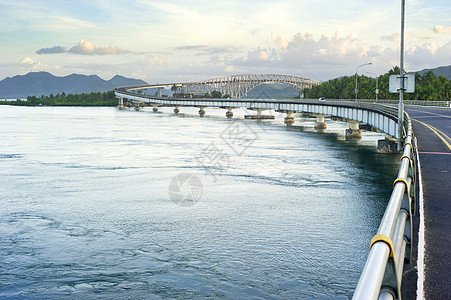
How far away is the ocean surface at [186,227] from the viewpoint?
14.1 meters

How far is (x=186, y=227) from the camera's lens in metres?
20.3

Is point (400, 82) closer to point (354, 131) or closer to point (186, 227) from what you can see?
point (186, 227)

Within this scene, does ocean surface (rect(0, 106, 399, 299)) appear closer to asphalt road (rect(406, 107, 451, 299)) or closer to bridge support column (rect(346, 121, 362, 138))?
asphalt road (rect(406, 107, 451, 299))

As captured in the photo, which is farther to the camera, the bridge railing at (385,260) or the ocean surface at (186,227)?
the ocean surface at (186,227)

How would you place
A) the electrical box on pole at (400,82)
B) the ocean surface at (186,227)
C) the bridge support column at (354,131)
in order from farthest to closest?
1. the bridge support column at (354,131)
2. the electrical box on pole at (400,82)
3. the ocean surface at (186,227)

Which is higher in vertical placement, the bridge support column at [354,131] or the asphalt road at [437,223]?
the asphalt road at [437,223]

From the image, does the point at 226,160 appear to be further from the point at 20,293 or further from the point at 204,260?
the point at 20,293

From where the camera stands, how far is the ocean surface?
14125mm

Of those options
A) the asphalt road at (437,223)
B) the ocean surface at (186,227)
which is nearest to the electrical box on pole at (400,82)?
the ocean surface at (186,227)

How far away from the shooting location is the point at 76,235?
18922 mm

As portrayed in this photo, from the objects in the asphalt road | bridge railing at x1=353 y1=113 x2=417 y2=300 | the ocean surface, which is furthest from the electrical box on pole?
bridge railing at x1=353 y1=113 x2=417 y2=300

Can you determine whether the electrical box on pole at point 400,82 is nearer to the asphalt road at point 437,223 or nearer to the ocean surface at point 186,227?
the ocean surface at point 186,227

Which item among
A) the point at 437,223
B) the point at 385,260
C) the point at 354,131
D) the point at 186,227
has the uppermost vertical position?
the point at 385,260

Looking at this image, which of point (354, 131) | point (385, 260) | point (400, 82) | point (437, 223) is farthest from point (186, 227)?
point (354, 131)
